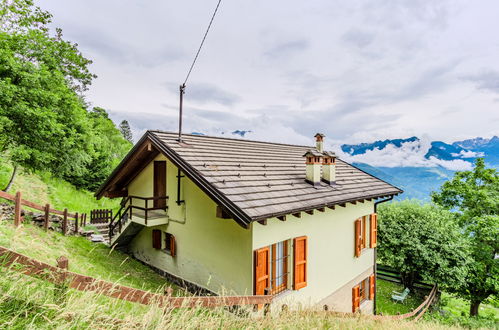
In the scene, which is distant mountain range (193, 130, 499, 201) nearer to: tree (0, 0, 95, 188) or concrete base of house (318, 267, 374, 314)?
concrete base of house (318, 267, 374, 314)

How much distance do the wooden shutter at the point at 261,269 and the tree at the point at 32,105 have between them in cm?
1061

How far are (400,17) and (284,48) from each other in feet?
17.6

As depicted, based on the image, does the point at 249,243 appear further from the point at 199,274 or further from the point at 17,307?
the point at 17,307

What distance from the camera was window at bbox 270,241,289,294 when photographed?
7488mm

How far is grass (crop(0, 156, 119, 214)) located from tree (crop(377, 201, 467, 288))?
20507 millimetres

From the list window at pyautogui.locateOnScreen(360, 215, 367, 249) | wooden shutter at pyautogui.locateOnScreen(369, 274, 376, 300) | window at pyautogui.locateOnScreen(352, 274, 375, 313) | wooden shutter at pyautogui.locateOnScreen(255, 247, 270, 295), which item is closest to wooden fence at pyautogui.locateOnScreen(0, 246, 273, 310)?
wooden shutter at pyautogui.locateOnScreen(255, 247, 270, 295)

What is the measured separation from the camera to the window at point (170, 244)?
28.9 ft

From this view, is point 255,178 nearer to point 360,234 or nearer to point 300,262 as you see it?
point 300,262

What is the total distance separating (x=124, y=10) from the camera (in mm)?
9047

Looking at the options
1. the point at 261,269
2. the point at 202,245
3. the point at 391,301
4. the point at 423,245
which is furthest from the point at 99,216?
the point at 423,245

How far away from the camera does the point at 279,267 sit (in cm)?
767

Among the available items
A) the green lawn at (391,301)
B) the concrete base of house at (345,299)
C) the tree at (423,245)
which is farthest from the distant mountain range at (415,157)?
the concrete base of house at (345,299)

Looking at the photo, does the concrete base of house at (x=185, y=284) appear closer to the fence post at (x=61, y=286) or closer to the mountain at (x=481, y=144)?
the fence post at (x=61, y=286)

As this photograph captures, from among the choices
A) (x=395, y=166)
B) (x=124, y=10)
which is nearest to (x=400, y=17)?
(x=124, y=10)
